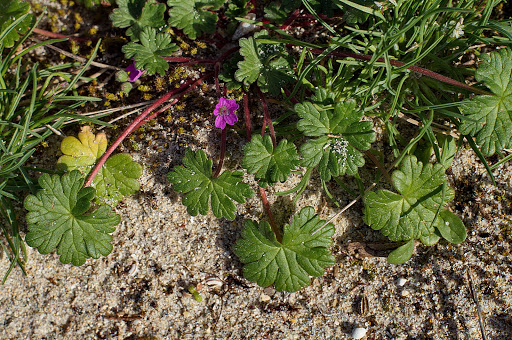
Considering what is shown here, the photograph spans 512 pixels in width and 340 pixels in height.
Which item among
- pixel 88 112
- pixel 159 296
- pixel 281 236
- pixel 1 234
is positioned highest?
pixel 88 112

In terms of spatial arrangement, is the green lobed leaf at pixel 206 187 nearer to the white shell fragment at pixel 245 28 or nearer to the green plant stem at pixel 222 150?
the green plant stem at pixel 222 150

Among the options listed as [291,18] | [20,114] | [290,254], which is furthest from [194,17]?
[290,254]

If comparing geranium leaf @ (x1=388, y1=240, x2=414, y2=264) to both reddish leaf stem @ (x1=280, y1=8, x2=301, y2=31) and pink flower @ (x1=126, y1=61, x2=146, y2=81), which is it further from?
pink flower @ (x1=126, y1=61, x2=146, y2=81)

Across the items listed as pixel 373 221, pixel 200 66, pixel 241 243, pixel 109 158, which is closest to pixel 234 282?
pixel 241 243

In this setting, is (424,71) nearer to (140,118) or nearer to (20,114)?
(140,118)

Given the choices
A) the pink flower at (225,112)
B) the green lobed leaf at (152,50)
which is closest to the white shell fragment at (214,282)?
the pink flower at (225,112)

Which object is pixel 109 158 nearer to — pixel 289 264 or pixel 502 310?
pixel 289 264
